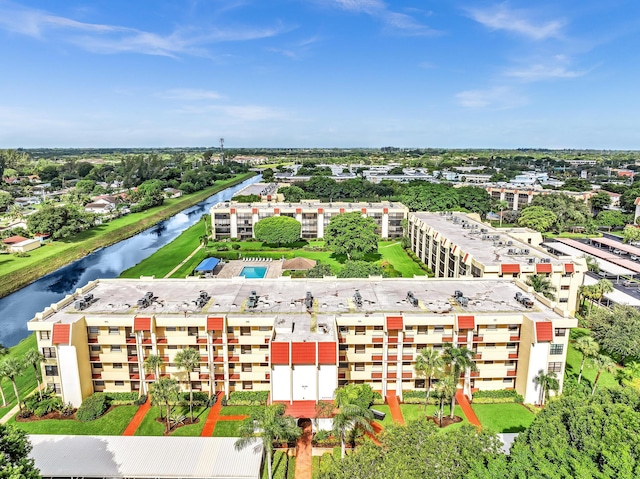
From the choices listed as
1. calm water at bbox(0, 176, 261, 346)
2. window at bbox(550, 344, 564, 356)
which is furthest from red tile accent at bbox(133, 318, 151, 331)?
window at bbox(550, 344, 564, 356)

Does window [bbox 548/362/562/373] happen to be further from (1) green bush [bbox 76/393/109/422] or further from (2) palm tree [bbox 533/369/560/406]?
(1) green bush [bbox 76/393/109/422]

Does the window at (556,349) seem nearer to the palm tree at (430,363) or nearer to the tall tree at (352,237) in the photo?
the palm tree at (430,363)

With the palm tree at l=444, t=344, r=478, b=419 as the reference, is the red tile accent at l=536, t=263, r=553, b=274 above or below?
above

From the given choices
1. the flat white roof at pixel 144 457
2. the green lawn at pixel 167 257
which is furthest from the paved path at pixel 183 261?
the flat white roof at pixel 144 457

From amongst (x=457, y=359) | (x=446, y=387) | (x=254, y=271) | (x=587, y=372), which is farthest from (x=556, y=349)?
(x=254, y=271)

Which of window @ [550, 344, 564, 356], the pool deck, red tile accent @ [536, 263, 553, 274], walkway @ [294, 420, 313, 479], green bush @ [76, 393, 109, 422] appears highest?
red tile accent @ [536, 263, 553, 274]

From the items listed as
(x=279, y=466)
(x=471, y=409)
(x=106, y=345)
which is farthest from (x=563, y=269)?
(x=106, y=345)

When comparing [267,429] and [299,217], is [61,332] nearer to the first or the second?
[267,429]
